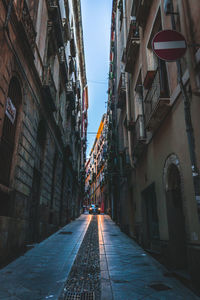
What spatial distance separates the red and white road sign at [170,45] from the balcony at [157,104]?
5.30ft

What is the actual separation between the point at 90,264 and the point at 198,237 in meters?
3.16

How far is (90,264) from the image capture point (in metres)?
6.20

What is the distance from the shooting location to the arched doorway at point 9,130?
21.0 feet

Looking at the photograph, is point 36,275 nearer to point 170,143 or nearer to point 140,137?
point 170,143

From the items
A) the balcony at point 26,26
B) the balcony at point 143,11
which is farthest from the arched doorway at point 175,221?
the balcony at point 143,11

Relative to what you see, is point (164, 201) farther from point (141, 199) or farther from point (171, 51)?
point (171, 51)

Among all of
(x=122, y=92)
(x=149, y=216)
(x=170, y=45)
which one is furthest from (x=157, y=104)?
(x=122, y=92)

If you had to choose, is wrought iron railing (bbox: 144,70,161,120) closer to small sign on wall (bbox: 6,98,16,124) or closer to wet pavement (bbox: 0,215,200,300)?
small sign on wall (bbox: 6,98,16,124)

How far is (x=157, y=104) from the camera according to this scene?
20.0 feet

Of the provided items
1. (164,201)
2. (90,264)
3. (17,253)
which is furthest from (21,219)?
(164,201)

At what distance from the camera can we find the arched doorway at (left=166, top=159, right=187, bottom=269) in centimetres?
552

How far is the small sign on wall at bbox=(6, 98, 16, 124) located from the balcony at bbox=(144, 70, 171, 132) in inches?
163

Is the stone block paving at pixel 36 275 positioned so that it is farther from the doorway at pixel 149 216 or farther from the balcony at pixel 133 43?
the balcony at pixel 133 43

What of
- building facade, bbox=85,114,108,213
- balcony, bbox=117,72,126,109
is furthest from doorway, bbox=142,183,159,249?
building facade, bbox=85,114,108,213
